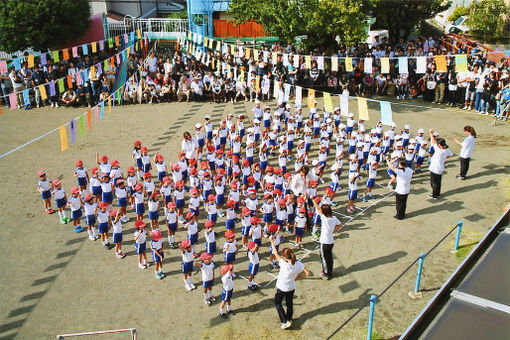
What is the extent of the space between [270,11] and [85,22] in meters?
11.8

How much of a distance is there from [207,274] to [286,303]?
5.61 feet

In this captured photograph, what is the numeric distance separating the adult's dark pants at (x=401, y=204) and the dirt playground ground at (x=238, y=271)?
0.34m

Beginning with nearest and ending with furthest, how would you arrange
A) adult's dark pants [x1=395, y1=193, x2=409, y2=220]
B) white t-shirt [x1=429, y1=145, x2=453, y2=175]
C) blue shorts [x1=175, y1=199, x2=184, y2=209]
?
adult's dark pants [x1=395, y1=193, x2=409, y2=220] → blue shorts [x1=175, y1=199, x2=184, y2=209] → white t-shirt [x1=429, y1=145, x2=453, y2=175]

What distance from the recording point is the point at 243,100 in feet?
74.0

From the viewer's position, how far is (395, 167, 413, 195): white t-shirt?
11.0 meters

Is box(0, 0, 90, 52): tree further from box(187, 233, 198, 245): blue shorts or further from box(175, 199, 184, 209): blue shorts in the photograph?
box(187, 233, 198, 245): blue shorts

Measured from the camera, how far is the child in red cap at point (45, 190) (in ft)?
37.3

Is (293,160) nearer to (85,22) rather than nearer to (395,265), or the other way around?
(395,265)

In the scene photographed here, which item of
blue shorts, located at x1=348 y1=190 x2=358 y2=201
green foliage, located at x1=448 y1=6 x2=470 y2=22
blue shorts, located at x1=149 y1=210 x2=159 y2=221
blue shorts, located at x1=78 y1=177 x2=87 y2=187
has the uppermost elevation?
green foliage, located at x1=448 y1=6 x2=470 y2=22

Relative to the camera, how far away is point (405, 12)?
26609mm

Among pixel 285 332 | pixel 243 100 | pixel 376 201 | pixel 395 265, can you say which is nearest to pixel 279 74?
pixel 243 100

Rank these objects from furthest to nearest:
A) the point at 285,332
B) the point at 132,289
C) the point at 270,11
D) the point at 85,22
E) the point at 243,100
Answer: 1. the point at 85,22
2. the point at 243,100
3. the point at 270,11
4. the point at 132,289
5. the point at 285,332

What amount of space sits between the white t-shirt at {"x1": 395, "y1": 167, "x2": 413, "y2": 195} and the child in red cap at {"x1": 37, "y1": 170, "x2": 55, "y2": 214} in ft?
32.1

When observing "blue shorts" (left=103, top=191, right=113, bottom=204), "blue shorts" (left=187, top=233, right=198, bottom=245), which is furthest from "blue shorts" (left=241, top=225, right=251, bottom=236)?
"blue shorts" (left=103, top=191, right=113, bottom=204)
